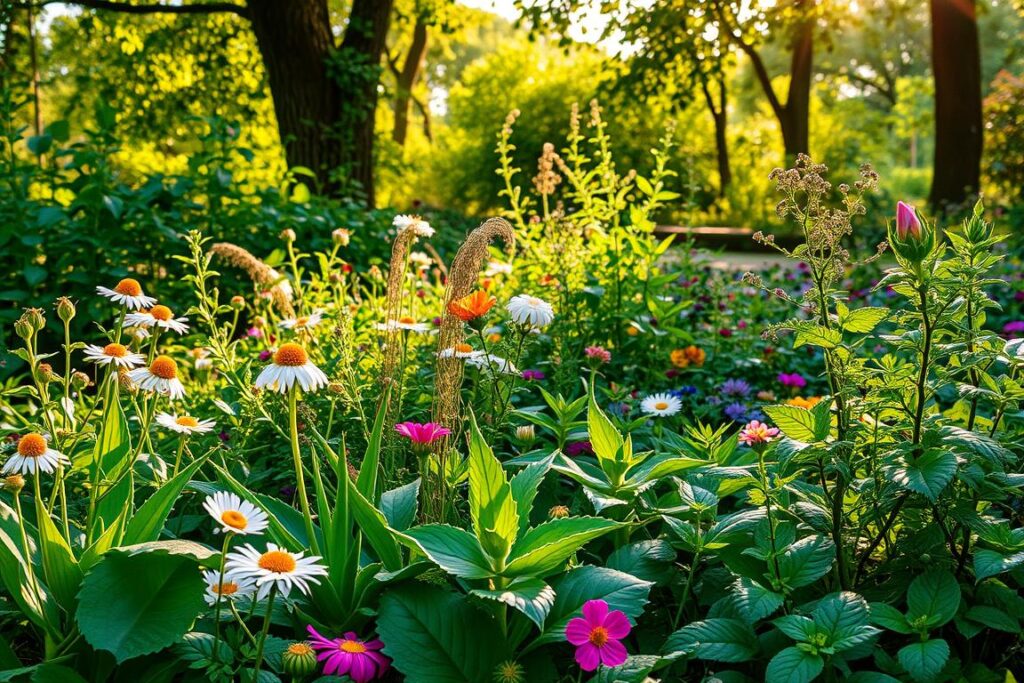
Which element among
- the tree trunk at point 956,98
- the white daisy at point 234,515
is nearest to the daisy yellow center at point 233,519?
the white daisy at point 234,515

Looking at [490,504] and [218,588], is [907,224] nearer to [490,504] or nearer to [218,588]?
[490,504]

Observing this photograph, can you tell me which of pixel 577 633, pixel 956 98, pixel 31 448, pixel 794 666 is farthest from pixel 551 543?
pixel 956 98

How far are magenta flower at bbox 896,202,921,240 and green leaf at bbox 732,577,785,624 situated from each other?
2.38ft

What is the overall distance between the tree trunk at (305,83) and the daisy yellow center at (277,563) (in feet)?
20.5

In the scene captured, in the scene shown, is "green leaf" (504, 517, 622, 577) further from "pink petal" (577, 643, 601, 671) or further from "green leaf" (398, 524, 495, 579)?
"pink petal" (577, 643, 601, 671)

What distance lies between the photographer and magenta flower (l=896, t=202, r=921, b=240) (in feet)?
5.51

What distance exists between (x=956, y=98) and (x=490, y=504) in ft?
37.2

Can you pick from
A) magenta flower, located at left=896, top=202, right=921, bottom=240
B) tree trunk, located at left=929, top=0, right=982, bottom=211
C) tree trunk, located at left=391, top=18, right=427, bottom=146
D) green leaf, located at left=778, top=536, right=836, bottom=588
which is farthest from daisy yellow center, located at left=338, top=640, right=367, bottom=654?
tree trunk, located at left=391, top=18, right=427, bottom=146

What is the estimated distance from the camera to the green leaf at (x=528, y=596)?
152cm

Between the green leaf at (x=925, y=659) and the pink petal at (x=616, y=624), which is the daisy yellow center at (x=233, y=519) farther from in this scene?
the green leaf at (x=925, y=659)

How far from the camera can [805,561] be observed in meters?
1.80

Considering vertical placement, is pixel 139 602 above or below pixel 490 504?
below

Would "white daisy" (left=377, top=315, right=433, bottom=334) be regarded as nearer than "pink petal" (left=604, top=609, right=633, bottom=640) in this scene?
No

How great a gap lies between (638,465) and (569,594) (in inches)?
19.5
